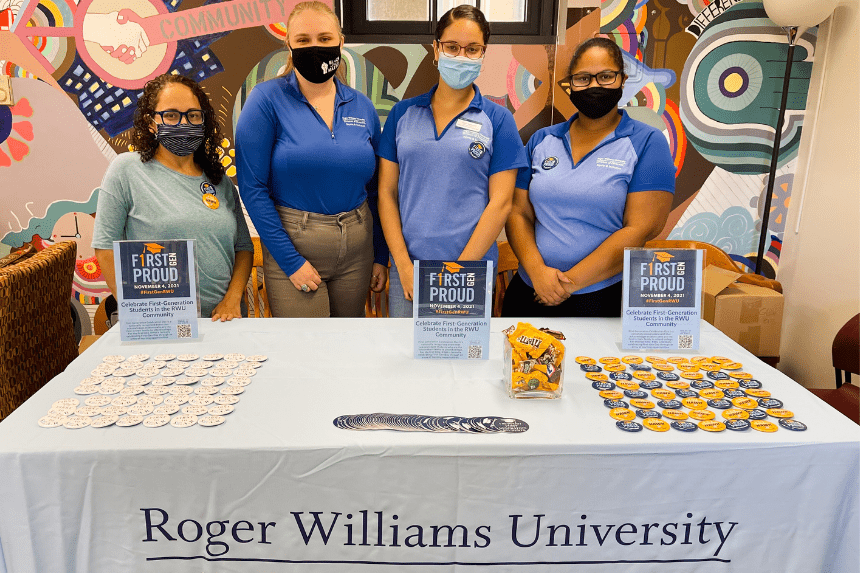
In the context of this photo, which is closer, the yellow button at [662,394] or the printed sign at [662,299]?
the yellow button at [662,394]

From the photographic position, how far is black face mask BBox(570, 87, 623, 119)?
1.88m

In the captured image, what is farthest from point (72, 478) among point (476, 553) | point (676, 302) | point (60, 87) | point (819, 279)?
point (819, 279)

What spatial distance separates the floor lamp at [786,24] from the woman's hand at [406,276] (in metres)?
2.37

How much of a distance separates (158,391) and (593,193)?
1.39 m

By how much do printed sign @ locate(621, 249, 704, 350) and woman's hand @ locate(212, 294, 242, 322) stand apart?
1190 millimetres

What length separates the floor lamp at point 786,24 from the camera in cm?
278

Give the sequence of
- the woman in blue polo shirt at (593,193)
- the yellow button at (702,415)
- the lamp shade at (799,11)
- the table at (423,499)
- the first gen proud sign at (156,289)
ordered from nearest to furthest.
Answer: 1. the table at (423,499)
2. the yellow button at (702,415)
3. the first gen proud sign at (156,289)
4. the woman in blue polo shirt at (593,193)
5. the lamp shade at (799,11)

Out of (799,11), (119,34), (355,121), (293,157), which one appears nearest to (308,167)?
(293,157)

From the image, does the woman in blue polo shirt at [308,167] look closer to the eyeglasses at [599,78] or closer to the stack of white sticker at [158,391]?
the stack of white sticker at [158,391]

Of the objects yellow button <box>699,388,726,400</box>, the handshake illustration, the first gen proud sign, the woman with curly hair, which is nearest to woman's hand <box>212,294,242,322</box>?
the woman with curly hair

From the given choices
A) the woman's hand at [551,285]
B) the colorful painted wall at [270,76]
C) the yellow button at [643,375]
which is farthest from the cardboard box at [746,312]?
the yellow button at [643,375]

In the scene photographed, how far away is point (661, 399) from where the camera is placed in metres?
1.28

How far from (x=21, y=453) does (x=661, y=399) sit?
4.21ft

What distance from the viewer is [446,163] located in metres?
1.99
